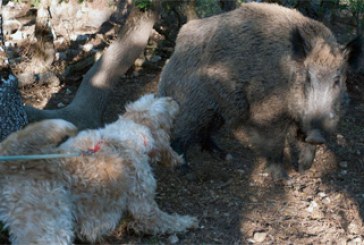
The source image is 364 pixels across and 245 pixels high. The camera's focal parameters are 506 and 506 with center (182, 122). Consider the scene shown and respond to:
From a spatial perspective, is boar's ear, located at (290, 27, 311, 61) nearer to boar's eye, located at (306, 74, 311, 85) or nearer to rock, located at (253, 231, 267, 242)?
boar's eye, located at (306, 74, 311, 85)

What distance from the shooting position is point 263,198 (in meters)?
5.24

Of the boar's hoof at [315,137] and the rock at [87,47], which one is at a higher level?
the boar's hoof at [315,137]

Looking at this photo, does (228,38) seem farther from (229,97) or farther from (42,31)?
(42,31)

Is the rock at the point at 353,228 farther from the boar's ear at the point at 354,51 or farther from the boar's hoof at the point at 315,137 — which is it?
the boar's ear at the point at 354,51

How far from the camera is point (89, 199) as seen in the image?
3754 mm

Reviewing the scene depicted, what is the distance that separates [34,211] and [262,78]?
2.94m

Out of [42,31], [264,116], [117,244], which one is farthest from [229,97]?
[42,31]

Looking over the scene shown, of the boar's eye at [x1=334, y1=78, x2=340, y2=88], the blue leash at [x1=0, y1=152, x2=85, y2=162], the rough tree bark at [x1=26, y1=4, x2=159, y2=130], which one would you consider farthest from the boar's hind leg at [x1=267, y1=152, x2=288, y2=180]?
the blue leash at [x1=0, y1=152, x2=85, y2=162]

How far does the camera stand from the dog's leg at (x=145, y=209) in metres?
4.08

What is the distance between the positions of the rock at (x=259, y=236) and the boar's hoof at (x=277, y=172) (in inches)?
48.8

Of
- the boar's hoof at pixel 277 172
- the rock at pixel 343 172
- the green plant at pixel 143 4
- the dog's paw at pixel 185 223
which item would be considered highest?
the green plant at pixel 143 4


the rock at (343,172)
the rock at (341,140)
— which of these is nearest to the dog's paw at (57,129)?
the rock at (343,172)

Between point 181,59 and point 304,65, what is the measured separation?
4.52 feet

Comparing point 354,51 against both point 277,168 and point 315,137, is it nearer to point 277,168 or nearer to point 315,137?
point 315,137
